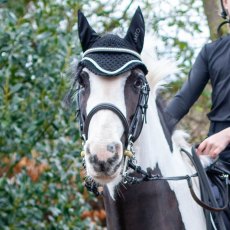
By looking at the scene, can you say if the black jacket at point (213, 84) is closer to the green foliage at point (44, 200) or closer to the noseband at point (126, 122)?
the noseband at point (126, 122)

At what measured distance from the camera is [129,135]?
4074 mm

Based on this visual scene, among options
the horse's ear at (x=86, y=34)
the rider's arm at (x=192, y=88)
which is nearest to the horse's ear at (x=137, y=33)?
the horse's ear at (x=86, y=34)

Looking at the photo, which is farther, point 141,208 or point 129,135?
point 141,208

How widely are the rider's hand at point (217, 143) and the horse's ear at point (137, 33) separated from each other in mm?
694

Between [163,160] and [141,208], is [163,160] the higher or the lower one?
the higher one

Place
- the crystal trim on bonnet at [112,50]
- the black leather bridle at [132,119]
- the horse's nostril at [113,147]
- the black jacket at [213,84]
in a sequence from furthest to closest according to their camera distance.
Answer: the black jacket at [213,84]
the crystal trim on bonnet at [112,50]
the black leather bridle at [132,119]
the horse's nostril at [113,147]

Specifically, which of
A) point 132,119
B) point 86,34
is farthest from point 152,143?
point 86,34

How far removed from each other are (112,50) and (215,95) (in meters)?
0.86

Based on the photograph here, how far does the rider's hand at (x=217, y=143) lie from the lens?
4.48m

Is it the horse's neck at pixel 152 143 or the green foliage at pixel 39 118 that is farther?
the green foliage at pixel 39 118

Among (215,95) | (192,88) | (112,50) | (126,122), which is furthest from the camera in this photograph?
(192,88)

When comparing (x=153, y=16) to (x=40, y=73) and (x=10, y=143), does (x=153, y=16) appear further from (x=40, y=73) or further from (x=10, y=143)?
(x=10, y=143)

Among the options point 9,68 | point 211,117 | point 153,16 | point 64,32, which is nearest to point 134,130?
point 211,117

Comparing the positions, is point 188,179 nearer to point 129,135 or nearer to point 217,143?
point 217,143
